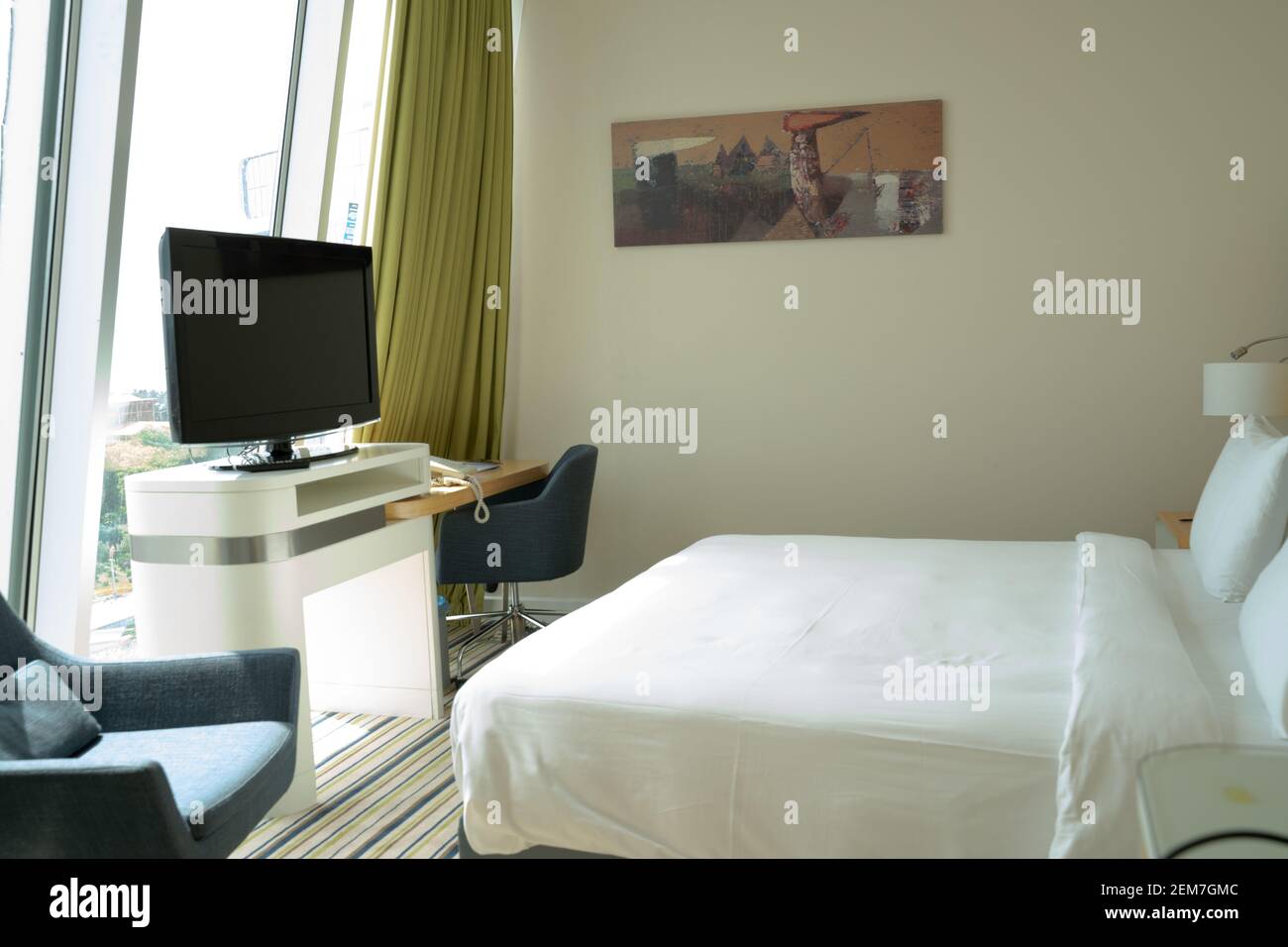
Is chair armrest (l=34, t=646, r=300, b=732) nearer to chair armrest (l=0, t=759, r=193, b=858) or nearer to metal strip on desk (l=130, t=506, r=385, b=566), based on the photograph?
metal strip on desk (l=130, t=506, r=385, b=566)

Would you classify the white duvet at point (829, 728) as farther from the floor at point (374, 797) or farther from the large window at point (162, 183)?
the large window at point (162, 183)

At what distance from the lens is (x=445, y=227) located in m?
4.74

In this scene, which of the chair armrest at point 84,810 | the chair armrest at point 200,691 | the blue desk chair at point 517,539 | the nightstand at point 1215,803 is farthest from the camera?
the blue desk chair at point 517,539

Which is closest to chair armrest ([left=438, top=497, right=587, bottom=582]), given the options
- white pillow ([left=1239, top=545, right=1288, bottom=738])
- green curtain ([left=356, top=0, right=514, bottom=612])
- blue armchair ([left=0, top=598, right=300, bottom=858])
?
green curtain ([left=356, top=0, right=514, bottom=612])

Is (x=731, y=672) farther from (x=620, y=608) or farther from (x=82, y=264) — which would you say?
(x=82, y=264)

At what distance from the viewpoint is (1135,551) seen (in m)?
3.23

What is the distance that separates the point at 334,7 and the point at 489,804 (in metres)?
3.31

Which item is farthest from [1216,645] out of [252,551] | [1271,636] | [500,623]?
[500,623]

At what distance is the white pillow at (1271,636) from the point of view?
1957mm

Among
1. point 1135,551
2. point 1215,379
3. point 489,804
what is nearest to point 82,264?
point 489,804

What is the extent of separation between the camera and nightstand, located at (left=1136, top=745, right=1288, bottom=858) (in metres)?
1.36

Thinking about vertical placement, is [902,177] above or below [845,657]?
above

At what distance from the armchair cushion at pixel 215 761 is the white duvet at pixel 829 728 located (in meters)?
0.40

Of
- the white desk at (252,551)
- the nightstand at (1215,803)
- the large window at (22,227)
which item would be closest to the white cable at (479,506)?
the white desk at (252,551)
